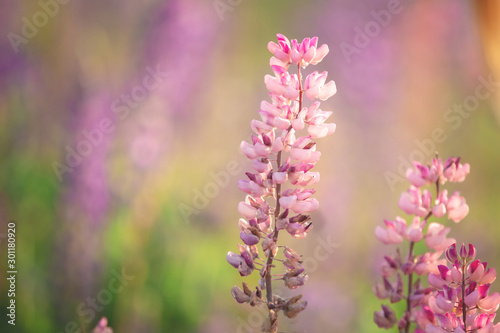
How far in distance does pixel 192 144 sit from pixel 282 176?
2.43ft

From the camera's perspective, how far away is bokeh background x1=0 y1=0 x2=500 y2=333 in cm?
112

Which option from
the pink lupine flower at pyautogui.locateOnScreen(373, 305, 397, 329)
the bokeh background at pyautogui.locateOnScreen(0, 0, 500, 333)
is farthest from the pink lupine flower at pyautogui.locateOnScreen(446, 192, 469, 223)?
the bokeh background at pyautogui.locateOnScreen(0, 0, 500, 333)

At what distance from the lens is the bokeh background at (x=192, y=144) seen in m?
1.12

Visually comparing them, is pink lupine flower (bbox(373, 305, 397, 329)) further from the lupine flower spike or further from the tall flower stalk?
the tall flower stalk

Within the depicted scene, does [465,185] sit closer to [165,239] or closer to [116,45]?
[165,239]

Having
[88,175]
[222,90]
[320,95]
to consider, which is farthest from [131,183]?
[320,95]

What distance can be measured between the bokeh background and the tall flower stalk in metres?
0.60

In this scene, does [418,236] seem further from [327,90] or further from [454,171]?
[327,90]

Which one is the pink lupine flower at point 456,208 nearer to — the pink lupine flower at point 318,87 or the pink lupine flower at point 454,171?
the pink lupine flower at point 454,171

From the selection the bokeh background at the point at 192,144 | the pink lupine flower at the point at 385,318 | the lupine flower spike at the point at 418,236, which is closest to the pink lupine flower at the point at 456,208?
the lupine flower spike at the point at 418,236

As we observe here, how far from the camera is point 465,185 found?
51.8 inches

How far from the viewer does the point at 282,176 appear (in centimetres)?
51

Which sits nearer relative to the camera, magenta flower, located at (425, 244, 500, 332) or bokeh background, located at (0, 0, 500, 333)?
magenta flower, located at (425, 244, 500, 332)

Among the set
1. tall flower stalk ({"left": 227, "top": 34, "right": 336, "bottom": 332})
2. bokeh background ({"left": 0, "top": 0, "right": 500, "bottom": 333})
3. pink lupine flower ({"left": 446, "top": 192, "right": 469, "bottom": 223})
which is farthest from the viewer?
bokeh background ({"left": 0, "top": 0, "right": 500, "bottom": 333})
